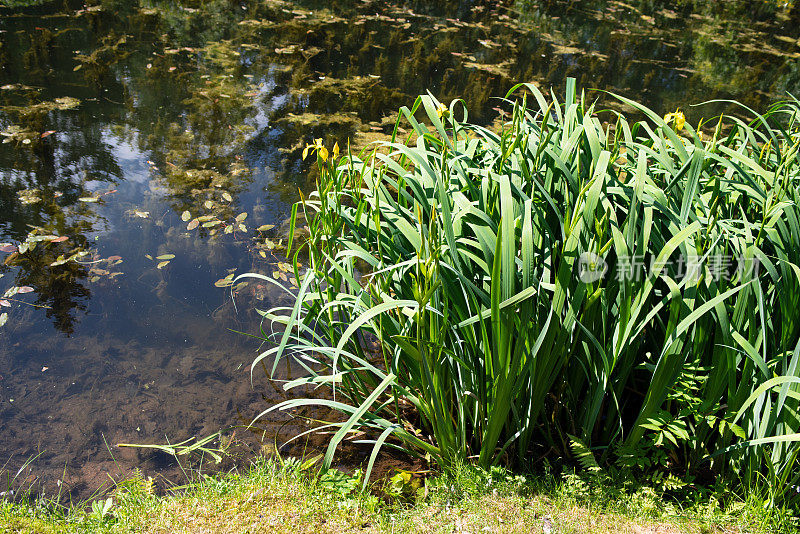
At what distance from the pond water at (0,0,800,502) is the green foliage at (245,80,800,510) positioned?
0.82 metres

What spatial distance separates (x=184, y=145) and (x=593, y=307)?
319cm

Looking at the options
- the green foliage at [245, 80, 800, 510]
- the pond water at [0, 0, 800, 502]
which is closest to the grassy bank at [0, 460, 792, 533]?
Answer: the green foliage at [245, 80, 800, 510]

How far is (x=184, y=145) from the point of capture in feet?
12.4

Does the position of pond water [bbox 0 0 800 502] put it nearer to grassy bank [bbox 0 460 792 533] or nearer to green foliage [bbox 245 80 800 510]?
grassy bank [bbox 0 460 792 533]

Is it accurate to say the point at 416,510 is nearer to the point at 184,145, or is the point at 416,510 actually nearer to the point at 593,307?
the point at 593,307

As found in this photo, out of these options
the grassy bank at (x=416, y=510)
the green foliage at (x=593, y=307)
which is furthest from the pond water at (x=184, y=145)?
the green foliage at (x=593, y=307)

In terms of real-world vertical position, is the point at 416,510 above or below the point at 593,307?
below

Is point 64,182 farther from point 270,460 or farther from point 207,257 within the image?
point 270,460

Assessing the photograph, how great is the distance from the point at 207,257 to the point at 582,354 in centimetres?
200

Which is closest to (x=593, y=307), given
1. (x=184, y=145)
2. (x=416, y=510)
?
(x=416, y=510)

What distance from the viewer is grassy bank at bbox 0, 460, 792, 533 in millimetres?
1440

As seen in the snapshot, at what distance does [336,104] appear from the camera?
4590mm

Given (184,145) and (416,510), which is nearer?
(416,510)

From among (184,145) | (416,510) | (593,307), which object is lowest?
(416,510)
